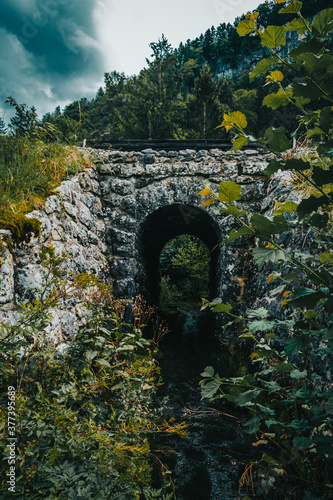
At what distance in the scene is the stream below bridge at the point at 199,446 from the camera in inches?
97.4

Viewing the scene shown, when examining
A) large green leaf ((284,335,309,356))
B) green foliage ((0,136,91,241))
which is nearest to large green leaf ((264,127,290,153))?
large green leaf ((284,335,309,356))

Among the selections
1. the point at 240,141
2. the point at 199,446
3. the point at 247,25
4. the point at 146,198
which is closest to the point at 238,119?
the point at 240,141

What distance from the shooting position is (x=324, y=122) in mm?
1006

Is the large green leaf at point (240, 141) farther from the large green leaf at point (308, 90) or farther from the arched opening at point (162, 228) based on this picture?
the arched opening at point (162, 228)

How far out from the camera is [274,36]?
1.07 m

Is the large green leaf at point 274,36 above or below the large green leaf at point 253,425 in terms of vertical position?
above

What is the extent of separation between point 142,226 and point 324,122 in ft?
14.9

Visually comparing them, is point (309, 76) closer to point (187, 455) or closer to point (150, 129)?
point (187, 455)

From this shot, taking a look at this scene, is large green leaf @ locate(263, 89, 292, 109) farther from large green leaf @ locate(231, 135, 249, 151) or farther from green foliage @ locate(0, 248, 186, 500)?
green foliage @ locate(0, 248, 186, 500)

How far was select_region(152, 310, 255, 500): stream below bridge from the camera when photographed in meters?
2.47


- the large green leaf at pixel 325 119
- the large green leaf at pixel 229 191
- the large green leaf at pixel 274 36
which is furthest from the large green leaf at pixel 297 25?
the large green leaf at pixel 229 191

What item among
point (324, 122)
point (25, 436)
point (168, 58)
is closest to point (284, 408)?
point (25, 436)

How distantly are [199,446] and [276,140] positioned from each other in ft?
→ 11.0

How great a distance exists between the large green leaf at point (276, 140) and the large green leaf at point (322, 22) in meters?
0.35
